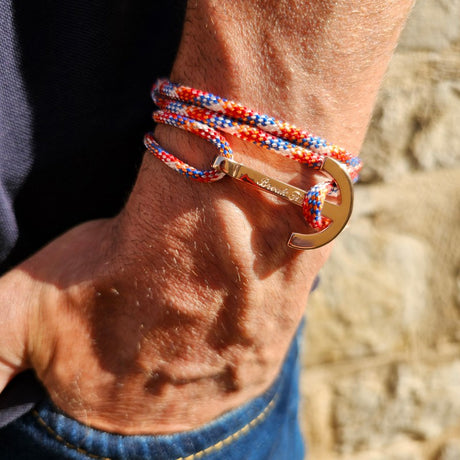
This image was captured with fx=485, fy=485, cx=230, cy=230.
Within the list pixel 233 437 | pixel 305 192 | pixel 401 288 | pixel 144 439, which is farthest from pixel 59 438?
pixel 401 288

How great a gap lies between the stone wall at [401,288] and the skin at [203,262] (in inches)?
21.8

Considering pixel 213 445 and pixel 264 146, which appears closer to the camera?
pixel 264 146

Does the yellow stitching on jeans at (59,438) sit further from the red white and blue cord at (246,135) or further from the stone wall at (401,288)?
the stone wall at (401,288)

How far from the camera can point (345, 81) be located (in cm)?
55

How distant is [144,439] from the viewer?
65cm

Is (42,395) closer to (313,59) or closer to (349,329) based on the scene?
(313,59)

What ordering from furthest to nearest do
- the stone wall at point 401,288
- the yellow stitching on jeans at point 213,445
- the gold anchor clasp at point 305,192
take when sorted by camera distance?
the stone wall at point 401,288 < the yellow stitching on jeans at point 213,445 < the gold anchor clasp at point 305,192

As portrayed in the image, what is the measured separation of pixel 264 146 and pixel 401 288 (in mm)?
838

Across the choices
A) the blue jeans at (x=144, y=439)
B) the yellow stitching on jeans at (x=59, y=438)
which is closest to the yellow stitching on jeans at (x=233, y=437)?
the blue jeans at (x=144, y=439)

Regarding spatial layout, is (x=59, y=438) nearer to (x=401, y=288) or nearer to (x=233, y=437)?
(x=233, y=437)

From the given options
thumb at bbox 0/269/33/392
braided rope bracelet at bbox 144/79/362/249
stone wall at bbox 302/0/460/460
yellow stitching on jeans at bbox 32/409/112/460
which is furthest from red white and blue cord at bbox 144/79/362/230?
stone wall at bbox 302/0/460/460

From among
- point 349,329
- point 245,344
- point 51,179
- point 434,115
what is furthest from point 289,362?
point 434,115

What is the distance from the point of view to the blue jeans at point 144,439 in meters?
0.64

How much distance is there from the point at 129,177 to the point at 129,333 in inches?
11.4
